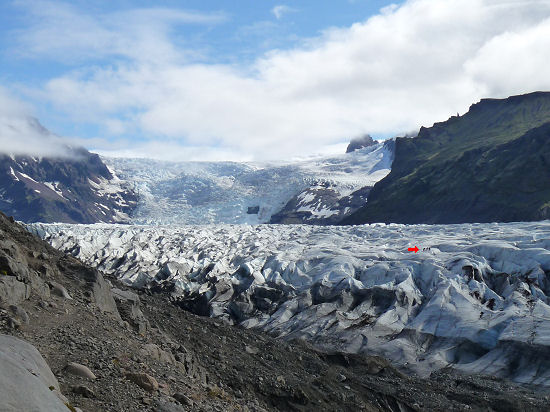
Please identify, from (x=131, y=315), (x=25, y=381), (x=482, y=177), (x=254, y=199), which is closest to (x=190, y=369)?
(x=131, y=315)

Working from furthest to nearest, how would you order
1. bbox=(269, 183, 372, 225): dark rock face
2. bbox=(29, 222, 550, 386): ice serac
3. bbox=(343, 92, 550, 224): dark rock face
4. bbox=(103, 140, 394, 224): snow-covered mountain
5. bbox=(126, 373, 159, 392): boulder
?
bbox=(269, 183, 372, 225): dark rock face < bbox=(103, 140, 394, 224): snow-covered mountain < bbox=(343, 92, 550, 224): dark rock face < bbox=(29, 222, 550, 386): ice serac < bbox=(126, 373, 159, 392): boulder

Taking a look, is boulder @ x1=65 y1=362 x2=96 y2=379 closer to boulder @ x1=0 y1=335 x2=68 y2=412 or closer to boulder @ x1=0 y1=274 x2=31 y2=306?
A: boulder @ x1=0 y1=335 x2=68 y2=412

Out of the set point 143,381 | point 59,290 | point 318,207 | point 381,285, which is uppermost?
point 59,290

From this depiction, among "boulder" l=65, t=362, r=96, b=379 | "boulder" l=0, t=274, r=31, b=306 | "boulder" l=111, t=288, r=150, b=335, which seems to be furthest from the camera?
"boulder" l=111, t=288, r=150, b=335

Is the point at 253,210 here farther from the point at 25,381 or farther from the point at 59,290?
the point at 25,381

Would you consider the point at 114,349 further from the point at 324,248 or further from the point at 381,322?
the point at 324,248

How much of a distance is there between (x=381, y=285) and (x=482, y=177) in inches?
3349

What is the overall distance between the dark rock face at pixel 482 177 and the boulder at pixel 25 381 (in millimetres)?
110151

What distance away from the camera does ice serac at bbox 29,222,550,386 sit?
2013 inches

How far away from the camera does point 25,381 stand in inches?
497

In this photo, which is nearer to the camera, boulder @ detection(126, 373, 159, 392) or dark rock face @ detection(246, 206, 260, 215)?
boulder @ detection(126, 373, 159, 392)

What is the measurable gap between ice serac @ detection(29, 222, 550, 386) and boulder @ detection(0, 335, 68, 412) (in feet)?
126

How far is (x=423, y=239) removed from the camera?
76.7 m

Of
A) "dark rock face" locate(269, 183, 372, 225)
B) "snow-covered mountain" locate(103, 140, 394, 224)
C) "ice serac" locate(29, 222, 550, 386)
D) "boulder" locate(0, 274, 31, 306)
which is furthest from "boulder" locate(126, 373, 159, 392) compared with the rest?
"dark rock face" locate(269, 183, 372, 225)
